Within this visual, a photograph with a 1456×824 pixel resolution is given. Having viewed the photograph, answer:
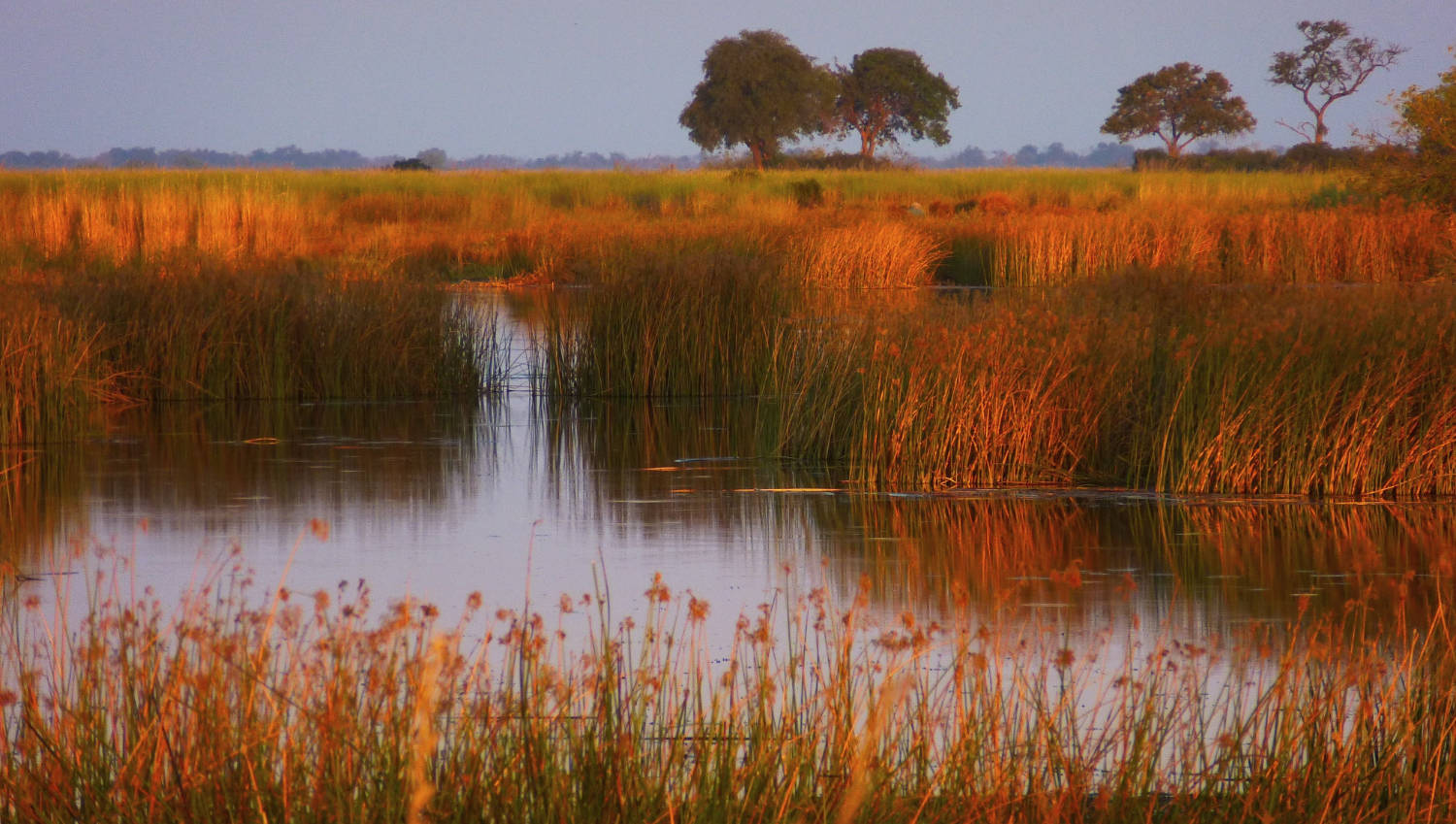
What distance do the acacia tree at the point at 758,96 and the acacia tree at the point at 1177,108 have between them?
32.4 ft

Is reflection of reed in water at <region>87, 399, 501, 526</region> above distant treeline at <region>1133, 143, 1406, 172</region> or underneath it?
underneath

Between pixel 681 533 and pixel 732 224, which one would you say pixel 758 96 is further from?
pixel 681 533

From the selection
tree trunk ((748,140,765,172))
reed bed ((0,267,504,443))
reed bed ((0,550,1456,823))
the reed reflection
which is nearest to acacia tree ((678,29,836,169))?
tree trunk ((748,140,765,172))

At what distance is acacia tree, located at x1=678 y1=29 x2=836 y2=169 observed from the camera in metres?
51.9

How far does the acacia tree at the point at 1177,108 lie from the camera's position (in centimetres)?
5441

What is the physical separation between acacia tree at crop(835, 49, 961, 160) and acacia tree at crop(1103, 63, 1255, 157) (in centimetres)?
558

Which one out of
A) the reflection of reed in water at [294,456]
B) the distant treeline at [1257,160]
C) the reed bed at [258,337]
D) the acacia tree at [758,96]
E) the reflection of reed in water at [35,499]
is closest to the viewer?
the reflection of reed in water at [35,499]

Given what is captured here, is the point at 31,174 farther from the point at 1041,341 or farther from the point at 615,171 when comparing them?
the point at 1041,341

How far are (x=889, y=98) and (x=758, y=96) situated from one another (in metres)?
6.04

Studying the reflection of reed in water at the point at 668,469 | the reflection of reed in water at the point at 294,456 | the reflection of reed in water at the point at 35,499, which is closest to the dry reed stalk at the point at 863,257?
the reflection of reed in water at the point at 668,469

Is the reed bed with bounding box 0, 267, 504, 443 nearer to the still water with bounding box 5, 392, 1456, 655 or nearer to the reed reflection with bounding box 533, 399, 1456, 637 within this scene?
the still water with bounding box 5, 392, 1456, 655

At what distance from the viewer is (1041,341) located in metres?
8.02

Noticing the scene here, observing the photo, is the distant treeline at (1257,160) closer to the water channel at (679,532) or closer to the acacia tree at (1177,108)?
the acacia tree at (1177,108)

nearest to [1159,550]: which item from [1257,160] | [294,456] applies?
[294,456]
